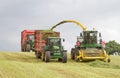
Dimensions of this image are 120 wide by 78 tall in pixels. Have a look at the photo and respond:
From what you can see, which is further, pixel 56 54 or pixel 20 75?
pixel 56 54

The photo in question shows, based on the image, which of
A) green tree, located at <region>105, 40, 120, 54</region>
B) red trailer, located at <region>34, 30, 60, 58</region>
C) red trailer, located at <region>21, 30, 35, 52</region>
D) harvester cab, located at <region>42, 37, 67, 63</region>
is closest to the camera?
harvester cab, located at <region>42, 37, 67, 63</region>

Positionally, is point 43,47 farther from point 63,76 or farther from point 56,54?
point 63,76

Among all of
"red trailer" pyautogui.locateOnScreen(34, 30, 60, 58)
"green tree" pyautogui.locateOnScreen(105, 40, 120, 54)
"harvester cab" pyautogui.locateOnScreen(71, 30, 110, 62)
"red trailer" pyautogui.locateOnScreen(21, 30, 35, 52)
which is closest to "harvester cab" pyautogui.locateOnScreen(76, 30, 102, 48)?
"harvester cab" pyautogui.locateOnScreen(71, 30, 110, 62)

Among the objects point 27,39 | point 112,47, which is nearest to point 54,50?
point 27,39

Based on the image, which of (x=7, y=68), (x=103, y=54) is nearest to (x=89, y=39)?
(x=103, y=54)

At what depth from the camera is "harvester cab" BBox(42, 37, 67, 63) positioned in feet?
120

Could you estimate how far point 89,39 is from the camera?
41.6 meters

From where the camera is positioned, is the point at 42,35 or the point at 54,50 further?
the point at 42,35

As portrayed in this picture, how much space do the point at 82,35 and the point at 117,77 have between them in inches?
784

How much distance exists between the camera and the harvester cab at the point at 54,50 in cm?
3647

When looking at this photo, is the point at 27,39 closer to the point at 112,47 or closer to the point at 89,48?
the point at 89,48

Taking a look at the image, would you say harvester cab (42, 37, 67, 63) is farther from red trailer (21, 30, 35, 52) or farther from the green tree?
the green tree

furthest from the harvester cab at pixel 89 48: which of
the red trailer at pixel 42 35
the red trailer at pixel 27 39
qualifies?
the red trailer at pixel 27 39

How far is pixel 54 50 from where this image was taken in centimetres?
3722
